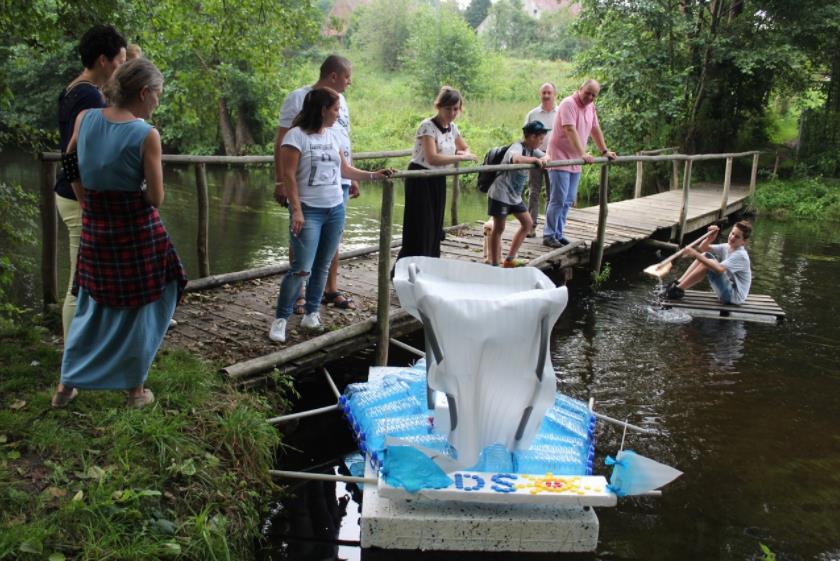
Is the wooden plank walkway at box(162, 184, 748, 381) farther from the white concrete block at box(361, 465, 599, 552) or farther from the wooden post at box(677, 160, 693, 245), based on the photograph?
the wooden post at box(677, 160, 693, 245)

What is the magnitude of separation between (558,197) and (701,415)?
3.09 m

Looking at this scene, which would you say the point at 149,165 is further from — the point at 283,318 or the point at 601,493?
the point at 601,493

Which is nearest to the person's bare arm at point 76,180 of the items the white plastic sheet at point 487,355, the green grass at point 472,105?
the white plastic sheet at point 487,355

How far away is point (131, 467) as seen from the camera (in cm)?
296

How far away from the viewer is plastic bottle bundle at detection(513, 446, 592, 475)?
128 inches

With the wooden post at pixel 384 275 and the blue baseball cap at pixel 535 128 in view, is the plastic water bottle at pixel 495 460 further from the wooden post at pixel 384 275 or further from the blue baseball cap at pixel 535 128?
the blue baseball cap at pixel 535 128

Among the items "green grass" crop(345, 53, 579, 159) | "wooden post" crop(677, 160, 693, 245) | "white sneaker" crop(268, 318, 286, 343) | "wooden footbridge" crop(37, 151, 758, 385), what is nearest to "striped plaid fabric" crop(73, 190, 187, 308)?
"wooden footbridge" crop(37, 151, 758, 385)

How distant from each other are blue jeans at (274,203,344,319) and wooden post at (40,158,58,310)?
1466mm

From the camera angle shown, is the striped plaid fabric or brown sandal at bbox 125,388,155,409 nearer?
the striped plaid fabric

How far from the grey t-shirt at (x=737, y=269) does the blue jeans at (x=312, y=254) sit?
4.64 m

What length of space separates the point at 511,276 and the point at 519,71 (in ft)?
94.9

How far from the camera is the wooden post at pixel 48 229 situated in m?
4.30

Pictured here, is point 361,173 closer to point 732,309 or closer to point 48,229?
point 48,229

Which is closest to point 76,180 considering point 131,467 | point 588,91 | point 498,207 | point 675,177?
point 131,467
